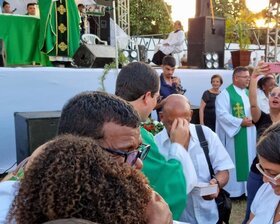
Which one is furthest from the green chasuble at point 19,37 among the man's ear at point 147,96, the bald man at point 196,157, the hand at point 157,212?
the hand at point 157,212

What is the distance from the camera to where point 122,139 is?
1235 mm

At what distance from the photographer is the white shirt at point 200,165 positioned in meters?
2.53

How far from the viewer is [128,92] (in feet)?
6.88

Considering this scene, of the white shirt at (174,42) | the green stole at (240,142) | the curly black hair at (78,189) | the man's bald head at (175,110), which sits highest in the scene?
the white shirt at (174,42)

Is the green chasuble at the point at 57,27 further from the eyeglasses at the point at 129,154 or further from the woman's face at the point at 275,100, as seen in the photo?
the eyeglasses at the point at 129,154

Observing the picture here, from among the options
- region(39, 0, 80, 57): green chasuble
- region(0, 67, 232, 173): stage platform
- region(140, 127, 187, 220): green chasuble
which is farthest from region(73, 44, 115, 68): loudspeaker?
region(140, 127, 187, 220): green chasuble

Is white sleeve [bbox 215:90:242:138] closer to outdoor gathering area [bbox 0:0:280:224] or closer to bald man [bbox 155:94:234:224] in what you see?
outdoor gathering area [bbox 0:0:280:224]

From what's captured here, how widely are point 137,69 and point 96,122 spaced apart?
974 mm

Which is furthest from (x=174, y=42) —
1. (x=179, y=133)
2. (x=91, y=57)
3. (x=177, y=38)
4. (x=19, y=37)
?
(x=179, y=133)

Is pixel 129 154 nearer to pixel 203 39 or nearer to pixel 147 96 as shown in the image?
pixel 147 96

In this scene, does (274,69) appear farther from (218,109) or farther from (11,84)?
(11,84)

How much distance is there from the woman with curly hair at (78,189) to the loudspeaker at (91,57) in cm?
644

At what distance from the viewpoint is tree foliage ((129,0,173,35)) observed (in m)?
26.5

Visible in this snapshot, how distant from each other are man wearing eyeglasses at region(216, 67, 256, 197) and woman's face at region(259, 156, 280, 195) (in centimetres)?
321
